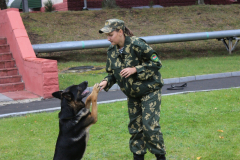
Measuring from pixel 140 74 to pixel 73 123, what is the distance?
1082mm

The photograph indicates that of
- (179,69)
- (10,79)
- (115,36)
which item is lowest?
(179,69)

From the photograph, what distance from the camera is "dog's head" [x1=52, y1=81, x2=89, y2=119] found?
375cm

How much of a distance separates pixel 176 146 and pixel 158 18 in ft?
55.0

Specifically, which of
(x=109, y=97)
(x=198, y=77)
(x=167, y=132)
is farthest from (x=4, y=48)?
(x=167, y=132)

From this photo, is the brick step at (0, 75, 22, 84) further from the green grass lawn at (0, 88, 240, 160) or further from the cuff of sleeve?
the cuff of sleeve

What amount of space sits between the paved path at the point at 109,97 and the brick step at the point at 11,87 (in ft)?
5.24

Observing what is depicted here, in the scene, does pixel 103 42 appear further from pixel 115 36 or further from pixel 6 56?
pixel 115 36

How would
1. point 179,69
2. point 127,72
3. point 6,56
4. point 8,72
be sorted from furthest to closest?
point 179,69, point 6,56, point 8,72, point 127,72

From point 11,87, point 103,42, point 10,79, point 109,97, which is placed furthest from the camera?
point 103,42

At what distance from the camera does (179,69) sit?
12297 millimetres

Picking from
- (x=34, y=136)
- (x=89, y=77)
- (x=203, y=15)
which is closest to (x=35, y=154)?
(x=34, y=136)

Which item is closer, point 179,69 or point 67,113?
point 67,113

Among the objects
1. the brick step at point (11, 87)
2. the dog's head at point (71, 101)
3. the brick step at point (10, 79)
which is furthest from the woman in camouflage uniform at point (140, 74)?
the brick step at point (10, 79)

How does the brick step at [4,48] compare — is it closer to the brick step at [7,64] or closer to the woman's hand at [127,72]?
the brick step at [7,64]
